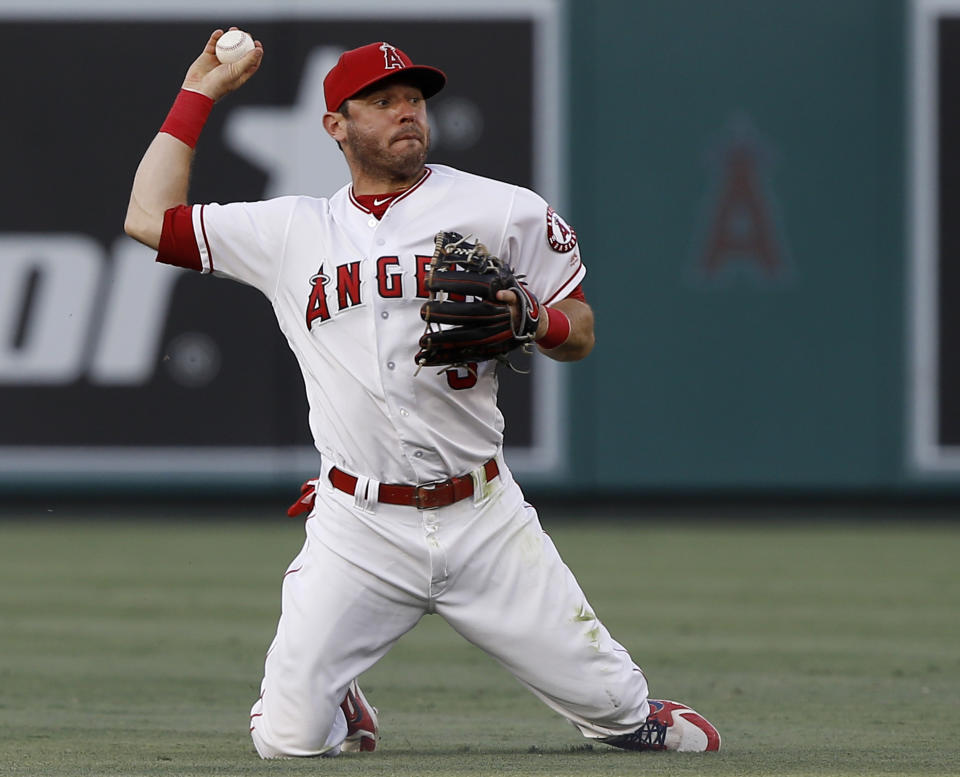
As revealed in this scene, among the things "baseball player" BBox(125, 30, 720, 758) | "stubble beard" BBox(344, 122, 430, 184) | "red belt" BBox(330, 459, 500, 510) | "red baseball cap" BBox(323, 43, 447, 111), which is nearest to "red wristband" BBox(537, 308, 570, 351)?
"baseball player" BBox(125, 30, 720, 758)

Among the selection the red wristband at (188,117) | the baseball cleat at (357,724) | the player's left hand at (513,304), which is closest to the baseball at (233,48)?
the red wristband at (188,117)

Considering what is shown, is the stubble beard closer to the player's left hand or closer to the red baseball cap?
the red baseball cap

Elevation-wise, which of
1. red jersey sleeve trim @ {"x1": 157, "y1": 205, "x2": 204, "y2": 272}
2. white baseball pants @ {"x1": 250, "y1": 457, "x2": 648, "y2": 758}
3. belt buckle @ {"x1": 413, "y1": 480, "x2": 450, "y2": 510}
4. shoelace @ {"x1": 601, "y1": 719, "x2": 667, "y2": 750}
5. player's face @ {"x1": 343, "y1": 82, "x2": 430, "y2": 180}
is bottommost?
shoelace @ {"x1": 601, "y1": 719, "x2": 667, "y2": 750}

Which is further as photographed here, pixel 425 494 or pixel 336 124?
pixel 336 124

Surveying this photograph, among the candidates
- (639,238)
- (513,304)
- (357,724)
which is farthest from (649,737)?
(639,238)

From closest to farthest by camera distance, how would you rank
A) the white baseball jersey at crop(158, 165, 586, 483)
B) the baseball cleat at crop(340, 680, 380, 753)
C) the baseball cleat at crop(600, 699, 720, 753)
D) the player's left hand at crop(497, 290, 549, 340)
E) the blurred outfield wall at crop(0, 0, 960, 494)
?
the player's left hand at crop(497, 290, 549, 340)
the white baseball jersey at crop(158, 165, 586, 483)
the baseball cleat at crop(600, 699, 720, 753)
the baseball cleat at crop(340, 680, 380, 753)
the blurred outfield wall at crop(0, 0, 960, 494)

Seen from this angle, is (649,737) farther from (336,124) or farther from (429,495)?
(336,124)

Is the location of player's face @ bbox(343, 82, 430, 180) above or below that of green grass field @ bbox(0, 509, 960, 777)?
above
